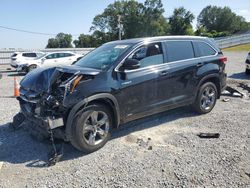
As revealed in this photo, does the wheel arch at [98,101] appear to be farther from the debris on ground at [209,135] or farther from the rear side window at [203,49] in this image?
the rear side window at [203,49]

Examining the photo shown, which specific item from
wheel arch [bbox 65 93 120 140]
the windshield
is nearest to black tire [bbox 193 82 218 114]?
the windshield

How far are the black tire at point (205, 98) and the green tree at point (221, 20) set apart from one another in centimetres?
9643

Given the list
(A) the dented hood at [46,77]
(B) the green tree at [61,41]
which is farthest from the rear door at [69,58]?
(B) the green tree at [61,41]

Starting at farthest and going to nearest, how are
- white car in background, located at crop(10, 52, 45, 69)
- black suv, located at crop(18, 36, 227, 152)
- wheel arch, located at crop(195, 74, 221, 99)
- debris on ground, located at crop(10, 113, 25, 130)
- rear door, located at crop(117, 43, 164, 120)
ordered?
white car in background, located at crop(10, 52, 45, 69)
wheel arch, located at crop(195, 74, 221, 99)
debris on ground, located at crop(10, 113, 25, 130)
rear door, located at crop(117, 43, 164, 120)
black suv, located at crop(18, 36, 227, 152)

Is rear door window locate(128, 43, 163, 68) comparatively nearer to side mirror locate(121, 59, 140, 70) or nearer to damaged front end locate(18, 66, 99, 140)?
side mirror locate(121, 59, 140, 70)

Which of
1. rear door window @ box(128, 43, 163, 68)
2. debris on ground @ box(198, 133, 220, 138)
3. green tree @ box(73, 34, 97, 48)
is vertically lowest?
debris on ground @ box(198, 133, 220, 138)

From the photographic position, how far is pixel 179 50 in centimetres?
592

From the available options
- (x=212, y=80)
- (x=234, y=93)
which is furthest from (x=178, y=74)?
(x=234, y=93)

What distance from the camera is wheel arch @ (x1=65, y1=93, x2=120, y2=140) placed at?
167 inches

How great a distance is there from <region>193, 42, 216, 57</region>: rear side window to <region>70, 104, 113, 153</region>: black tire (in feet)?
9.27

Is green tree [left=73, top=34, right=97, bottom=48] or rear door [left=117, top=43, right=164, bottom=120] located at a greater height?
green tree [left=73, top=34, right=97, bottom=48]

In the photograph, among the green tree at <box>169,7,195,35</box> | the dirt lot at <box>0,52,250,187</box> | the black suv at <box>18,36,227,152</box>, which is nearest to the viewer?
the dirt lot at <box>0,52,250,187</box>

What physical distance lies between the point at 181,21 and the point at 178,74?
248ft

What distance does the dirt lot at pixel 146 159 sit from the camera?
12.1ft
